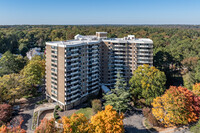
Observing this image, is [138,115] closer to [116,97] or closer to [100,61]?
[116,97]

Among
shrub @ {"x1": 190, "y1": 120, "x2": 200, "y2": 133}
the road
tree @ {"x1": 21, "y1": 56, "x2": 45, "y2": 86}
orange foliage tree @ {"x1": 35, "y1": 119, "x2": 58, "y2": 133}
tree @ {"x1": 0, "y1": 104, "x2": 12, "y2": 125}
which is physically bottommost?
the road

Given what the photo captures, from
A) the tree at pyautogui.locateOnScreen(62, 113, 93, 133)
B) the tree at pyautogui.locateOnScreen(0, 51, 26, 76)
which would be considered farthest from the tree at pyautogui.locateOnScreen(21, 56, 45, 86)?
the tree at pyautogui.locateOnScreen(62, 113, 93, 133)

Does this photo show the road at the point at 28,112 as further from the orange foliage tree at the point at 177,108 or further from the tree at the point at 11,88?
the orange foliage tree at the point at 177,108

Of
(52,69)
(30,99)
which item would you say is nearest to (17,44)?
(30,99)

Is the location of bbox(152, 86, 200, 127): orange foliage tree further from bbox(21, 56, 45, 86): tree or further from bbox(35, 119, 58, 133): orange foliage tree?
bbox(21, 56, 45, 86): tree

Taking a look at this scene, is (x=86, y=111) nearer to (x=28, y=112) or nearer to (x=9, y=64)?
(x=28, y=112)

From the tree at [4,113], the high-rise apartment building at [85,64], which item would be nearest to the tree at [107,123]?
the high-rise apartment building at [85,64]
